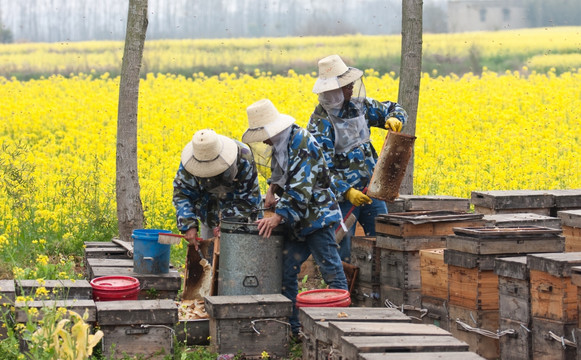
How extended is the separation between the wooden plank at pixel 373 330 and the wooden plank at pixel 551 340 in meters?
0.75

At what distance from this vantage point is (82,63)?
31266 mm

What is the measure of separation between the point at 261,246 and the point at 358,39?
2835cm

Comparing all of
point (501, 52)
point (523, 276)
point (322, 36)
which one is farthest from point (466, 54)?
→ point (523, 276)

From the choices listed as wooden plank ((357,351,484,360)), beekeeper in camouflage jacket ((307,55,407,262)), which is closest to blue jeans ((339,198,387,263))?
beekeeper in camouflage jacket ((307,55,407,262))

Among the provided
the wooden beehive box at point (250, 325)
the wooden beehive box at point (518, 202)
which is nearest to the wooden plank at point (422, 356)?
the wooden beehive box at point (250, 325)

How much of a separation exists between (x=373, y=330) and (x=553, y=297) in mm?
1263

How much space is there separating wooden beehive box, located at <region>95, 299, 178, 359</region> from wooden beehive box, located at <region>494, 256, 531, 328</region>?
92.6 inches

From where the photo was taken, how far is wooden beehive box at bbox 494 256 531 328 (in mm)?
5977

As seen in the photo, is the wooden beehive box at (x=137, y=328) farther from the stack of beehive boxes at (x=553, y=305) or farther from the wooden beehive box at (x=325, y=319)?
the stack of beehive boxes at (x=553, y=305)

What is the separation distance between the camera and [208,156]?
7.11m

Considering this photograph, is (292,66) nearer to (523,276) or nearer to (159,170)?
(159,170)

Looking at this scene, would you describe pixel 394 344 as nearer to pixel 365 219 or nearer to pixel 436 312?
pixel 436 312

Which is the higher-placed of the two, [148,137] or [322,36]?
[322,36]

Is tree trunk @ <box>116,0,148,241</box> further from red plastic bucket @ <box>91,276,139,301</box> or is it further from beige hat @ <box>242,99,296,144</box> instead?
beige hat @ <box>242,99,296,144</box>
